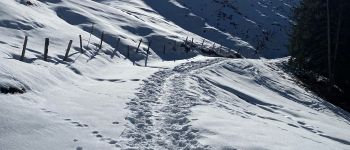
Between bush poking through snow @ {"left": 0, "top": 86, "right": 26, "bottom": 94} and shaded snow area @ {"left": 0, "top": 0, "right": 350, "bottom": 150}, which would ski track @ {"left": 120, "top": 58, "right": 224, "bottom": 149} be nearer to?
shaded snow area @ {"left": 0, "top": 0, "right": 350, "bottom": 150}

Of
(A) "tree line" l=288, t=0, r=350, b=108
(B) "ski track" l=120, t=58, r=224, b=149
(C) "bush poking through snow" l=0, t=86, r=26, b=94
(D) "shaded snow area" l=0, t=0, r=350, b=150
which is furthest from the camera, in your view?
(A) "tree line" l=288, t=0, r=350, b=108

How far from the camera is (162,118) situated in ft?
46.5

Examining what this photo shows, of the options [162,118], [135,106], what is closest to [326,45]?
[135,106]

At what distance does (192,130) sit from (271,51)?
137149 millimetres

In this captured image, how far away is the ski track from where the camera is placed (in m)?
11.3

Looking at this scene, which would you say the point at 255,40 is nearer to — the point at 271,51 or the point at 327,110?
the point at 271,51

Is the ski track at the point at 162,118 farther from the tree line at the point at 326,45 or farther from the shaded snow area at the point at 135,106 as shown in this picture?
the tree line at the point at 326,45

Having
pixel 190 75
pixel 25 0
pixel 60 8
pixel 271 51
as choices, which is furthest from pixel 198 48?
pixel 271 51

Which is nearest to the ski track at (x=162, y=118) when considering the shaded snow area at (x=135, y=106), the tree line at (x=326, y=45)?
the shaded snow area at (x=135, y=106)

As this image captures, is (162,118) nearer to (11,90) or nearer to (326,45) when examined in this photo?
(11,90)

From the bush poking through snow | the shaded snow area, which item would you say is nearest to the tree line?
the shaded snow area

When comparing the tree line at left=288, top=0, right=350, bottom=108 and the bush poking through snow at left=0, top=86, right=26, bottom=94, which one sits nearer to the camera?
the bush poking through snow at left=0, top=86, right=26, bottom=94

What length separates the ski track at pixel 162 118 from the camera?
444 inches

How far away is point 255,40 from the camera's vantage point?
152 meters
